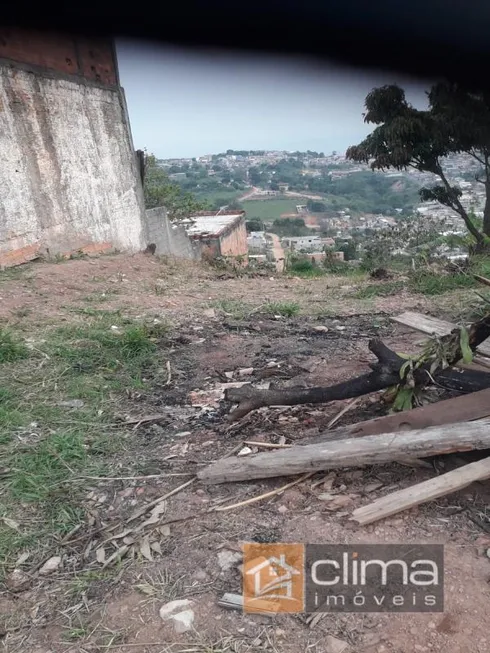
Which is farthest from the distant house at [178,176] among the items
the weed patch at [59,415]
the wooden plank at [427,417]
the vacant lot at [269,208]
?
the wooden plank at [427,417]

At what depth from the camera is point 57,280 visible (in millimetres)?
5750

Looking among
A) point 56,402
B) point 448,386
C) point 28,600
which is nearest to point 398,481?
point 448,386

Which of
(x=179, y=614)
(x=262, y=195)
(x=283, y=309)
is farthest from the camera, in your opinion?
(x=262, y=195)

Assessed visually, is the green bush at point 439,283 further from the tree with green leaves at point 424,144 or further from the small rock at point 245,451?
the small rock at point 245,451

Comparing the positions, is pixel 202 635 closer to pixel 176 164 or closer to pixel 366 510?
pixel 366 510

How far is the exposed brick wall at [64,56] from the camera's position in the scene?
5642mm

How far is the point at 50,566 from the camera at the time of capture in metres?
1.59

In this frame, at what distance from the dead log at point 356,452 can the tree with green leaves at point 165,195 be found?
1242 centimetres

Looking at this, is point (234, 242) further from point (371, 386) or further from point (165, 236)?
point (371, 386)

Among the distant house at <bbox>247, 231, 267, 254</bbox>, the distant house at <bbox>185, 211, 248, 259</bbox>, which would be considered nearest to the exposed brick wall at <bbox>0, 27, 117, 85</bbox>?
the distant house at <bbox>185, 211, 248, 259</bbox>

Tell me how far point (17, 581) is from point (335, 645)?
1.02m

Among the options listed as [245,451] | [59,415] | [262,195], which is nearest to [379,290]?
[245,451]

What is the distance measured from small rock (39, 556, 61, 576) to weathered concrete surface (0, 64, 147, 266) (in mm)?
5191

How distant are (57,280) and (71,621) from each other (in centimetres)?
493
